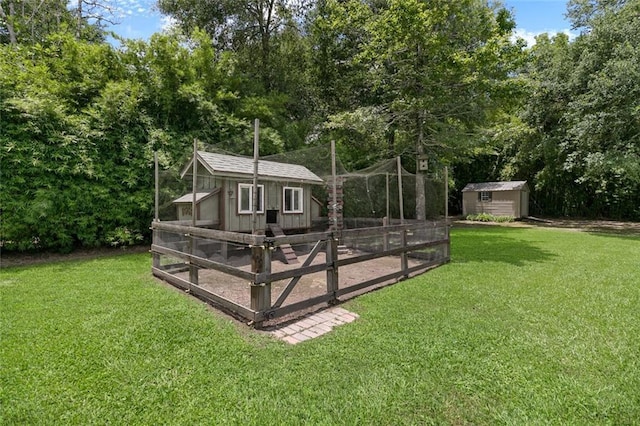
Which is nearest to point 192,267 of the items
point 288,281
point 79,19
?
point 288,281

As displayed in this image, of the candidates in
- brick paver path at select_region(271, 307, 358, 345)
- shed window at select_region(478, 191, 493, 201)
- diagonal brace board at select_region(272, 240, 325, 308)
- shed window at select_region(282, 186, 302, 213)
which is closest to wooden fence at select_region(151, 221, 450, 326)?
diagonal brace board at select_region(272, 240, 325, 308)

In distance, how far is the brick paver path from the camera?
10.7 feet

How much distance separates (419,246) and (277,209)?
3601 millimetres

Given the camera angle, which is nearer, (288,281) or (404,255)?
(288,281)

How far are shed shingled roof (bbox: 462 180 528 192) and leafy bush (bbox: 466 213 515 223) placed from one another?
1.57m

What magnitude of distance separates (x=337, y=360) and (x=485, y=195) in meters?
19.1

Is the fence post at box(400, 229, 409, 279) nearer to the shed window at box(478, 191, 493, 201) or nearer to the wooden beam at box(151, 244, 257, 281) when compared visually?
the wooden beam at box(151, 244, 257, 281)

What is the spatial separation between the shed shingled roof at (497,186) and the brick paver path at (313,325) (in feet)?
57.1

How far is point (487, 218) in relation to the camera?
17.9m

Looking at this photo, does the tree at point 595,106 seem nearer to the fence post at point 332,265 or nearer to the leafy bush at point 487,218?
the leafy bush at point 487,218

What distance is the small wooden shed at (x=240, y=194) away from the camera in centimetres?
674

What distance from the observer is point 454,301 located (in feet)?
14.0

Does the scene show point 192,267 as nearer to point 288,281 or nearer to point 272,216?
point 288,281

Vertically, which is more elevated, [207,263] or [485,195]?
[485,195]
